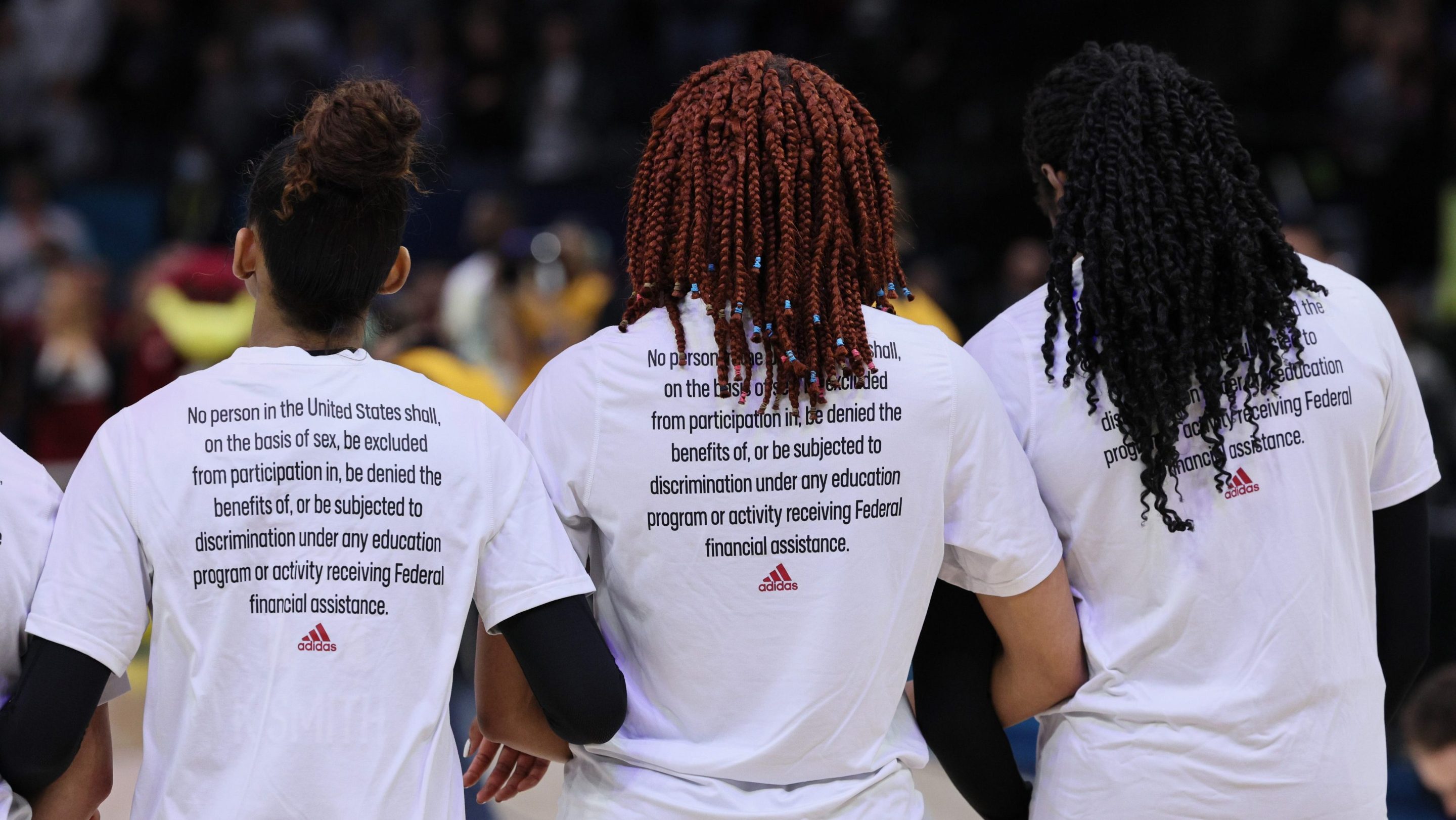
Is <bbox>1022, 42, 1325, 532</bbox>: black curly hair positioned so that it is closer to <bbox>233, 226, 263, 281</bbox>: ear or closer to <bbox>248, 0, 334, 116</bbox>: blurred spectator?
<bbox>233, 226, 263, 281</bbox>: ear

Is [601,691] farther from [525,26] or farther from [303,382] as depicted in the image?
[525,26]

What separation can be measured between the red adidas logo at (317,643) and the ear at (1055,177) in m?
1.13

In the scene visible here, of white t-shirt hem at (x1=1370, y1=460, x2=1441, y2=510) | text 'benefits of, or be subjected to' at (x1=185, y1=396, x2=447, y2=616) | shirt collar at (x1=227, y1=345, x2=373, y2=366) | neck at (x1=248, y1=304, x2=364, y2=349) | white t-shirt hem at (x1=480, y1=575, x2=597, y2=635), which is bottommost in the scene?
white t-shirt hem at (x1=480, y1=575, x2=597, y2=635)

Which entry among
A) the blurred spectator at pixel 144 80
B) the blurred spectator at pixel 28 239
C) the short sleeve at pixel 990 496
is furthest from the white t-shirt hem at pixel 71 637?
the blurred spectator at pixel 144 80

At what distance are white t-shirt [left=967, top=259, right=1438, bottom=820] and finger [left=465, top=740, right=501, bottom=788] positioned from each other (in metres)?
0.76

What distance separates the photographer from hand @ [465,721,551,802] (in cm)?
198

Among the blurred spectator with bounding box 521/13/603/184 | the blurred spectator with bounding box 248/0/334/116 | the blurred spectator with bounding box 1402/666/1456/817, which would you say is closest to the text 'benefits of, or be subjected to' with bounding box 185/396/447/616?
the blurred spectator with bounding box 1402/666/1456/817

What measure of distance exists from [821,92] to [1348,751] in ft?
3.50

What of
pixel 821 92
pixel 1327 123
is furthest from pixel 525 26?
pixel 821 92

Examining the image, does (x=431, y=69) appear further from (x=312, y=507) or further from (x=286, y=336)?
(x=312, y=507)

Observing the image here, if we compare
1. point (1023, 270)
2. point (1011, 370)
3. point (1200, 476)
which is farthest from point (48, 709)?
point (1023, 270)

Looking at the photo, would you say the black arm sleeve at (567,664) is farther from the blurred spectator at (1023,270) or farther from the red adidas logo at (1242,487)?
the blurred spectator at (1023,270)

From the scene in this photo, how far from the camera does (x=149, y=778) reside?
5.19 ft

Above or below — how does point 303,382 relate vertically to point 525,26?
below
